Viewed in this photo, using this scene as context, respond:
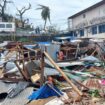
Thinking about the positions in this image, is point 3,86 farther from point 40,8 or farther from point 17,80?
point 40,8

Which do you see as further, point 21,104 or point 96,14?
point 96,14

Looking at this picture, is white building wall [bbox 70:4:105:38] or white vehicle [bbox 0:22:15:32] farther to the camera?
white vehicle [bbox 0:22:15:32]

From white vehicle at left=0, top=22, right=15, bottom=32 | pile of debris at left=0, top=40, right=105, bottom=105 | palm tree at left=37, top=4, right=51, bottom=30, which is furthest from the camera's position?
palm tree at left=37, top=4, right=51, bottom=30

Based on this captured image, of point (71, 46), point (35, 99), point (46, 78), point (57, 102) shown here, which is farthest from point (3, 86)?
→ point (71, 46)

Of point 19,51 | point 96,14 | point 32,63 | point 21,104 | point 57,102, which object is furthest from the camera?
point 96,14

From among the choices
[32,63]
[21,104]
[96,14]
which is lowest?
[21,104]

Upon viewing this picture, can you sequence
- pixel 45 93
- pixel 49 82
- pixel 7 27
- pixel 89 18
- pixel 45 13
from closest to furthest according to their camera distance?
1. pixel 45 93
2. pixel 49 82
3. pixel 89 18
4. pixel 7 27
5. pixel 45 13

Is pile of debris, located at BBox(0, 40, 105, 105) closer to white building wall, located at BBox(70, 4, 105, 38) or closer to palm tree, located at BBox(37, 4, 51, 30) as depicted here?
white building wall, located at BBox(70, 4, 105, 38)

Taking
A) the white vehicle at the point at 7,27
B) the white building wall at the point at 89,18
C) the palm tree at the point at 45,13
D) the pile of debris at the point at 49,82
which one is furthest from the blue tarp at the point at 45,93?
the palm tree at the point at 45,13

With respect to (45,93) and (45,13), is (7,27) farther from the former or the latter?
(45,93)

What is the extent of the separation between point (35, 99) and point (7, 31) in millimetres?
37341

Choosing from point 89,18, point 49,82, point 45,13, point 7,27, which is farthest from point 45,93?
point 45,13

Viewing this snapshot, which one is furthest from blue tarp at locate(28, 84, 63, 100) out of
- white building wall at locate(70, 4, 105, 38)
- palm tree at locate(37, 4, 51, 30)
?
palm tree at locate(37, 4, 51, 30)

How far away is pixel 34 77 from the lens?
12273 mm
